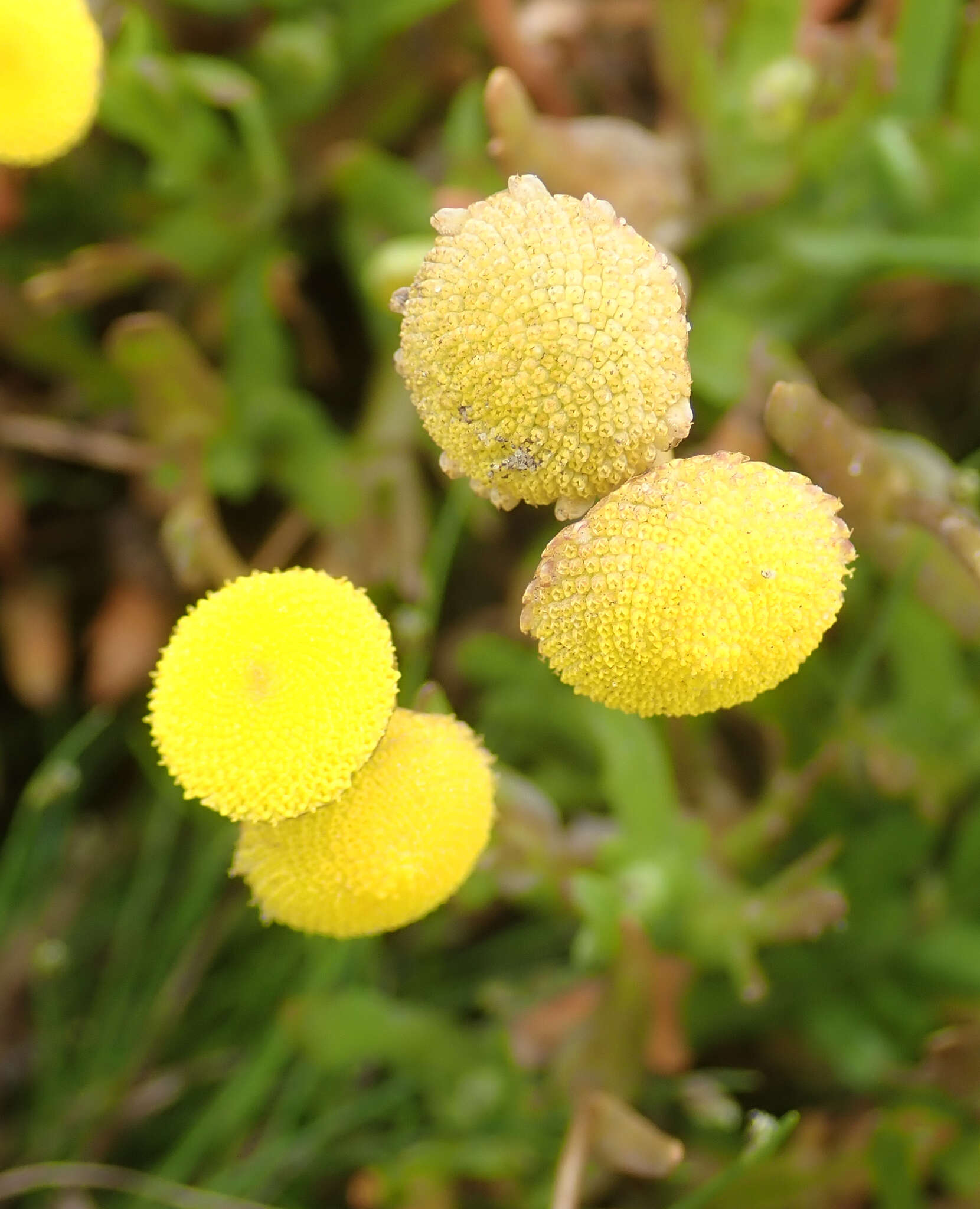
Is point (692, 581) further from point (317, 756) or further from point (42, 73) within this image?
point (42, 73)

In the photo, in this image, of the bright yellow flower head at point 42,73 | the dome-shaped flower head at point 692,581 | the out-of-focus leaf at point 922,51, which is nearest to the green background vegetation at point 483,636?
the out-of-focus leaf at point 922,51

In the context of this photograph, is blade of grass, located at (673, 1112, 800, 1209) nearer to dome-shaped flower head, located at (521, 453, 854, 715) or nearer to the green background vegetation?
the green background vegetation

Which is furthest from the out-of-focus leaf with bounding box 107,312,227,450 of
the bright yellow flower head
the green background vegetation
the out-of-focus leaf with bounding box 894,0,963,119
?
the out-of-focus leaf with bounding box 894,0,963,119

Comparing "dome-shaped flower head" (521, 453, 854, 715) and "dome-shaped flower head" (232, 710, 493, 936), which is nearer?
"dome-shaped flower head" (521, 453, 854, 715)

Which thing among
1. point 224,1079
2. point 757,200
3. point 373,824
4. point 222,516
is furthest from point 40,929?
point 757,200

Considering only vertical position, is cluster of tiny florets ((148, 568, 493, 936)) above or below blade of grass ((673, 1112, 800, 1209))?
above

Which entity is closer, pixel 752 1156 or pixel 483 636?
pixel 752 1156

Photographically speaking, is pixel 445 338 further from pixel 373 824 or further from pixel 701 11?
pixel 701 11

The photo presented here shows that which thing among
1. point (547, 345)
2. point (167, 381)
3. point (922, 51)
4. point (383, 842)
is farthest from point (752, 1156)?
point (922, 51)
